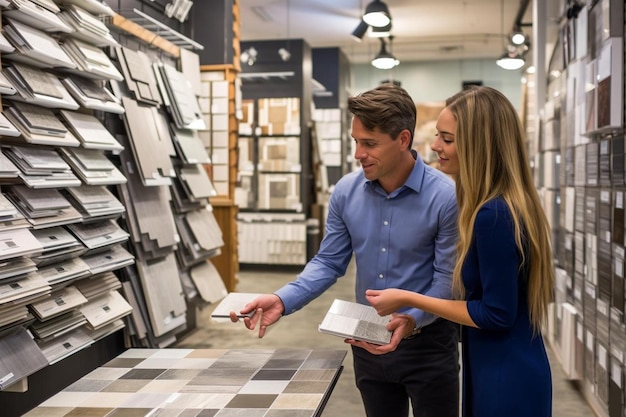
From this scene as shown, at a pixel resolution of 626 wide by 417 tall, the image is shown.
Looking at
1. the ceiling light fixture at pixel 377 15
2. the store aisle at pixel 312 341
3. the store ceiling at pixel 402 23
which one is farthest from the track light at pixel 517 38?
the store aisle at pixel 312 341

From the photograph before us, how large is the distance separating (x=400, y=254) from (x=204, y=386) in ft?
2.23

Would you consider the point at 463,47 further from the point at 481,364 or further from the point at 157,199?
the point at 481,364

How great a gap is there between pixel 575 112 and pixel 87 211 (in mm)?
3146

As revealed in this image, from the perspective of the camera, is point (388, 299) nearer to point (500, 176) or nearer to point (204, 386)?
point (500, 176)

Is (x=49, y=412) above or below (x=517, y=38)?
below

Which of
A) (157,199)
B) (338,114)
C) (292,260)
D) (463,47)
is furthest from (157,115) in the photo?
(463,47)

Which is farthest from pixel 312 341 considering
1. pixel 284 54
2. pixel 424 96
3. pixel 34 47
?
pixel 424 96

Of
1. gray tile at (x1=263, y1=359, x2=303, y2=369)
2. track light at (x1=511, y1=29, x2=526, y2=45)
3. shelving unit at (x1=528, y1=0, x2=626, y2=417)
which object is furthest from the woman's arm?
track light at (x1=511, y1=29, x2=526, y2=45)

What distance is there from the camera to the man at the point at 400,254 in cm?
192

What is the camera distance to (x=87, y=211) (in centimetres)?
342

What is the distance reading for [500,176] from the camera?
5.38 ft

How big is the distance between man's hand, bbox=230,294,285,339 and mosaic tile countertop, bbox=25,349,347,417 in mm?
135

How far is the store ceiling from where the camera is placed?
9.66 meters

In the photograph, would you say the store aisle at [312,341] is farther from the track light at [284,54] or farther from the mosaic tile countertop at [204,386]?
the track light at [284,54]
